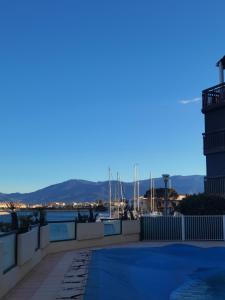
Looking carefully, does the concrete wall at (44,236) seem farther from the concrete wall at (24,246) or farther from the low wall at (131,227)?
the low wall at (131,227)

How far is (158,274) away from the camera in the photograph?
13.6 metres

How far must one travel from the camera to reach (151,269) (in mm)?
14414

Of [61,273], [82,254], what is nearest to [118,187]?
[82,254]

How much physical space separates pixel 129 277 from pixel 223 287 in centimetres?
217

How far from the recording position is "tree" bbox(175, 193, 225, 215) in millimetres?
25094

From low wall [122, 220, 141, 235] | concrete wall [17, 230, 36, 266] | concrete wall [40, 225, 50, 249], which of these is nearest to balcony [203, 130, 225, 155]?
low wall [122, 220, 141, 235]

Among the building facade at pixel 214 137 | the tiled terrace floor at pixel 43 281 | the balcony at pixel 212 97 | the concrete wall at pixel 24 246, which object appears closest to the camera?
the tiled terrace floor at pixel 43 281

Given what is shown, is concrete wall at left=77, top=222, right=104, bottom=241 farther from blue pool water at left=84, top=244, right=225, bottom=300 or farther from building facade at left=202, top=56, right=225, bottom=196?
building facade at left=202, top=56, right=225, bottom=196

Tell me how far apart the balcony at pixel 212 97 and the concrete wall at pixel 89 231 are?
977 centimetres

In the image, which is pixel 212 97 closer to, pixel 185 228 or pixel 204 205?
pixel 204 205

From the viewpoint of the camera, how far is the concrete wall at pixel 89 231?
20.0m

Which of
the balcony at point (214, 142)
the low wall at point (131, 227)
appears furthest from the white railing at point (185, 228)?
the balcony at point (214, 142)

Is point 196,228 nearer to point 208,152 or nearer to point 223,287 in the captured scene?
point 208,152

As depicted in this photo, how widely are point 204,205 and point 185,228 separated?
209cm
